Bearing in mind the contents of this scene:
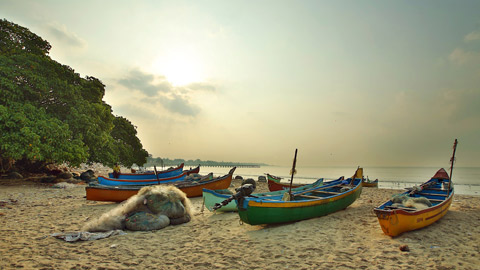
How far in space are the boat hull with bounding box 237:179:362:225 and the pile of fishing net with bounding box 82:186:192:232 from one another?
263 cm

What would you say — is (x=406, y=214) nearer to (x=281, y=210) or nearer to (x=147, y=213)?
(x=281, y=210)

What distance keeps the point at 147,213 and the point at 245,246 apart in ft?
12.8

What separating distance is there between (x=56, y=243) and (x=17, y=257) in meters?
1.15

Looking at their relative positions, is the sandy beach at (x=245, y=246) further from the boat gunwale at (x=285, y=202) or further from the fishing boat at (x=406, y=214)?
the boat gunwale at (x=285, y=202)

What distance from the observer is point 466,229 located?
811 centimetres

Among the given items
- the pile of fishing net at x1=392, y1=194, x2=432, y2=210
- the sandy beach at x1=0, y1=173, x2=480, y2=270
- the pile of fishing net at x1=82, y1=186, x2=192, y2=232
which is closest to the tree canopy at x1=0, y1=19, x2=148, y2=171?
the sandy beach at x1=0, y1=173, x2=480, y2=270

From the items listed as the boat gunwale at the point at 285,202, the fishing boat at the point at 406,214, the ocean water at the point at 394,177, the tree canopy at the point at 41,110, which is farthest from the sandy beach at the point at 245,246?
the ocean water at the point at 394,177

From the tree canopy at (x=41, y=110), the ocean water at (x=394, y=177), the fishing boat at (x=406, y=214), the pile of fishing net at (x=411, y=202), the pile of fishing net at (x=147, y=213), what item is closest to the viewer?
the fishing boat at (x=406, y=214)

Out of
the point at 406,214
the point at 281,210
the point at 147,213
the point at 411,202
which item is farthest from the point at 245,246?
the point at 411,202

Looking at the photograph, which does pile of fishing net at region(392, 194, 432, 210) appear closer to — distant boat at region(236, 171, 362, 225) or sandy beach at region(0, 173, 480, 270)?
sandy beach at region(0, 173, 480, 270)

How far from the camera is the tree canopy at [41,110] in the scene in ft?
51.0

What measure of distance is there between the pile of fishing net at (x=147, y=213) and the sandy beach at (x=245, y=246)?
1.07 feet

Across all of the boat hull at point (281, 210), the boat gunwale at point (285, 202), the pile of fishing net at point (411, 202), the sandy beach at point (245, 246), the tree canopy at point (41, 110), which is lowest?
the sandy beach at point (245, 246)

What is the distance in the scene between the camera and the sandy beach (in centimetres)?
562
